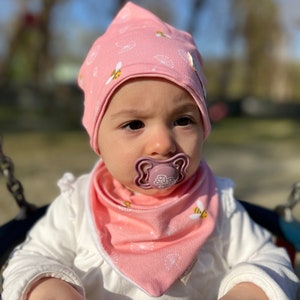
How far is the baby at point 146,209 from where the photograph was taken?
29.6 inches

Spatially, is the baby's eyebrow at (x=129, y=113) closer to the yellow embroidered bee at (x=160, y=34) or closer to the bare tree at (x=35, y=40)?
the yellow embroidered bee at (x=160, y=34)

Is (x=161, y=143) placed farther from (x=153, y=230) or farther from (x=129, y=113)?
(x=153, y=230)

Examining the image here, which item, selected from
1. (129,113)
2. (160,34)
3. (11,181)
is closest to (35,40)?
(11,181)

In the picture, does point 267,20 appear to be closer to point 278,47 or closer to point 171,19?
point 278,47

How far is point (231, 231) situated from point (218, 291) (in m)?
0.11

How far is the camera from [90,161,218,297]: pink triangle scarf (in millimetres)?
805

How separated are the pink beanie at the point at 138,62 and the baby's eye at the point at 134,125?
0.17 ft

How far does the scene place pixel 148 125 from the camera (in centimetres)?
75

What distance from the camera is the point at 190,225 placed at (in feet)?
2.78

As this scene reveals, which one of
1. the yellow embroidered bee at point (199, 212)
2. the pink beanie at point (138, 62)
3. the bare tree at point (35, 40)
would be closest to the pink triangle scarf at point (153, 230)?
the yellow embroidered bee at point (199, 212)

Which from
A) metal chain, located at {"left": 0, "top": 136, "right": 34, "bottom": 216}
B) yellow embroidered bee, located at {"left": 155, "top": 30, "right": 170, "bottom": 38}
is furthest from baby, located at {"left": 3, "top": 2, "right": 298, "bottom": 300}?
metal chain, located at {"left": 0, "top": 136, "right": 34, "bottom": 216}

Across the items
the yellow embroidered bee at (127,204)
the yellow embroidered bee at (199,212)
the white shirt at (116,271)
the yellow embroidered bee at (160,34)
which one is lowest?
the white shirt at (116,271)

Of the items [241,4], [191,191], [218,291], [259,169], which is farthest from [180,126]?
[241,4]

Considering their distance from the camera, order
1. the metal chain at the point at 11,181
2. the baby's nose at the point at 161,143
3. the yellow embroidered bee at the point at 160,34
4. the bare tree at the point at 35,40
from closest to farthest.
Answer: the baby's nose at the point at 161,143 → the yellow embroidered bee at the point at 160,34 → the metal chain at the point at 11,181 → the bare tree at the point at 35,40
